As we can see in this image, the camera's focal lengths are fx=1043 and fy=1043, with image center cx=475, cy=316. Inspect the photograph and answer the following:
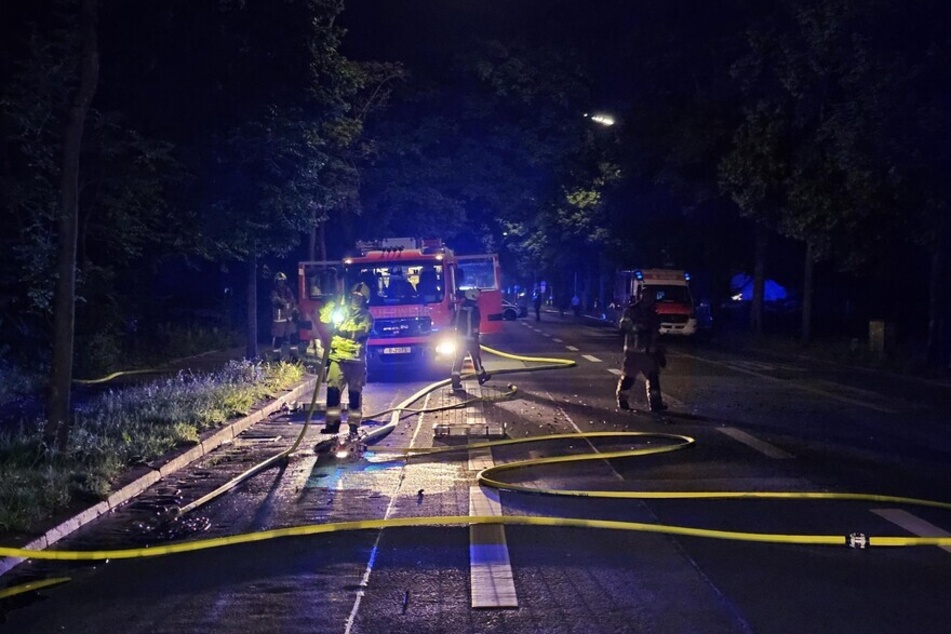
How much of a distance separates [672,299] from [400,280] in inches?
612

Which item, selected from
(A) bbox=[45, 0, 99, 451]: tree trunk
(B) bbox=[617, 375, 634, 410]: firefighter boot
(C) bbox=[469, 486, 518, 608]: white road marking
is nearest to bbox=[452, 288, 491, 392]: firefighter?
(B) bbox=[617, 375, 634, 410]: firefighter boot

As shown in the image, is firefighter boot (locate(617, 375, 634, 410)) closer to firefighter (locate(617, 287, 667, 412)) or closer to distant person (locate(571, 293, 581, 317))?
firefighter (locate(617, 287, 667, 412))

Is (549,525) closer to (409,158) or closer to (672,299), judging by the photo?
(672,299)

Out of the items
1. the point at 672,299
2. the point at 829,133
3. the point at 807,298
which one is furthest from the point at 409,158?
the point at 829,133

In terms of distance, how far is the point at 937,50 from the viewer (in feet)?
63.0

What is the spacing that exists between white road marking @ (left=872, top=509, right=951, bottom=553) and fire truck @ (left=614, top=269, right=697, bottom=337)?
26.6 m

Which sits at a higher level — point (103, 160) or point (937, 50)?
point (937, 50)

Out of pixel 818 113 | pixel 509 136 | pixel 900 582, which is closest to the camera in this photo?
pixel 900 582

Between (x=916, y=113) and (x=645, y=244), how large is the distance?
24.2 meters

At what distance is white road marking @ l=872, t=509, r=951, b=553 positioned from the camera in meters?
8.12

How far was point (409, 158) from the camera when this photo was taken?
4734cm

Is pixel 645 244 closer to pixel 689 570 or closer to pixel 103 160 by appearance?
pixel 103 160

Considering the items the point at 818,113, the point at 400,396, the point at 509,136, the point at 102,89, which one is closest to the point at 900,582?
the point at 400,396

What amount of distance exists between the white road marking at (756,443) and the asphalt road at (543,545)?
7 centimetres
